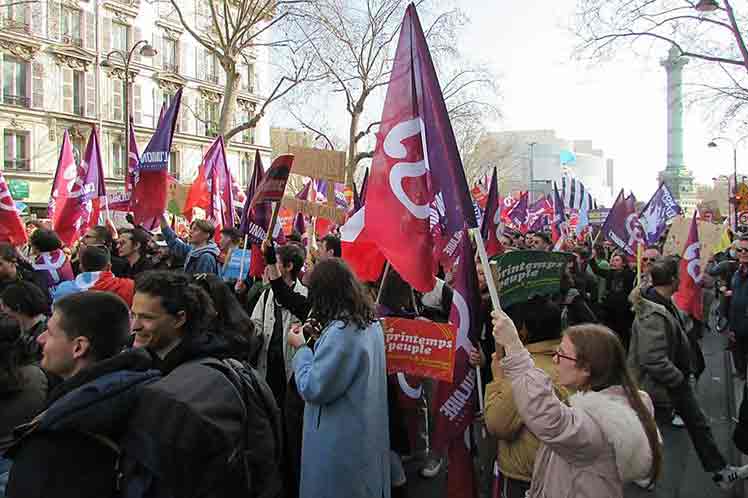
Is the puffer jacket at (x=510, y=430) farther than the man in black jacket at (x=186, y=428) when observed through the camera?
Yes

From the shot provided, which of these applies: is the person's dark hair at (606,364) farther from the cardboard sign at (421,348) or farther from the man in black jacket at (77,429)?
the man in black jacket at (77,429)

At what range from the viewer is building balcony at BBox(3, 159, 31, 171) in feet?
109

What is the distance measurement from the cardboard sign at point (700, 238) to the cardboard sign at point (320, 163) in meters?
6.76

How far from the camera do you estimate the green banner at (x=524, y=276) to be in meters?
3.63

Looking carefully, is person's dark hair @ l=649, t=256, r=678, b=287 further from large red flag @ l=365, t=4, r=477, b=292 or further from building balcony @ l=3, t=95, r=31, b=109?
building balcony @ l=3, t=95, r=31, b=109

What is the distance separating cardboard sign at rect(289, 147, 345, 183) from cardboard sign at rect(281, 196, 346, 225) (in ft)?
0.82

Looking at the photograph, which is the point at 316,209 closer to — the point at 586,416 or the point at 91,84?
the point at 586,416

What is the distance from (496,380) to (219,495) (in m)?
1.39

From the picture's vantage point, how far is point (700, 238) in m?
10.4

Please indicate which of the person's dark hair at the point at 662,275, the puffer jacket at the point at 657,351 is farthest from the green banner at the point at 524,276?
the person's dark hair at the point at 662,275

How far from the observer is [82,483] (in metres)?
1.91

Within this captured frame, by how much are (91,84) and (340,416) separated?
3936 cm


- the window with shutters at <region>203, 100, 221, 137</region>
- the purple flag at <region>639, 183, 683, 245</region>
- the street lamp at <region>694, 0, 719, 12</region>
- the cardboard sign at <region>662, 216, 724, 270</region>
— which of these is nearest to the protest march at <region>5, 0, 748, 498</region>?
the cardboard sign at <region>662, 216, 724, 270</region>

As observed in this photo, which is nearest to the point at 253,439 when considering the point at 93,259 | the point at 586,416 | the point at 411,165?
the point at 586,416
